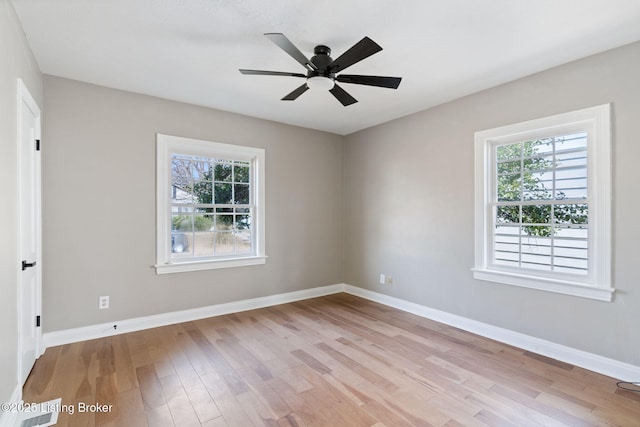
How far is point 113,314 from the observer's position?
11.1 ft

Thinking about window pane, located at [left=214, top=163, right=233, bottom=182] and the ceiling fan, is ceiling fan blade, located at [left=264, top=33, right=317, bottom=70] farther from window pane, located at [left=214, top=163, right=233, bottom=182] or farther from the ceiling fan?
window pane, located at [left=214, top=163, right=233, bottom=182]

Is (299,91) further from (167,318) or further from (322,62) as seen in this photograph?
(167,318)

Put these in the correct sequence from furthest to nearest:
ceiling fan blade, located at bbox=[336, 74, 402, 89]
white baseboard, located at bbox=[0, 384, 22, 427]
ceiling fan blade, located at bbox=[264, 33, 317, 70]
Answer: ceiling fan blade, located at bbox=[336, 74, 402, 89] < ceiling fan blade, located at bbox=[264, 33, 317, 70] < white baseboard, located at bbox=[0, 384, 22, 427]

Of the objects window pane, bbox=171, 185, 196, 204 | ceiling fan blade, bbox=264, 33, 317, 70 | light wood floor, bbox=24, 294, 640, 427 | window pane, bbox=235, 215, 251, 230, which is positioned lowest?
light wood floor, bbox=24, 294, 640, 427

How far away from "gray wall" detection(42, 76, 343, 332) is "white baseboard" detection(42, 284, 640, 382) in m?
0.08

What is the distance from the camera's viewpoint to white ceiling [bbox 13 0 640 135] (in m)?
2.09

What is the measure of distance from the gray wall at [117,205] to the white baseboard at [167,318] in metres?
0.06

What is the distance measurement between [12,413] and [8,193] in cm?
133

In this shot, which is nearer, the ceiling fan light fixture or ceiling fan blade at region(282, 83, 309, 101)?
the ceiling fan light fixture

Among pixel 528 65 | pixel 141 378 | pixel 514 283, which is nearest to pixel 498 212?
pixel 514 283

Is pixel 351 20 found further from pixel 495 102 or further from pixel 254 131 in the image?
pixel 254 131

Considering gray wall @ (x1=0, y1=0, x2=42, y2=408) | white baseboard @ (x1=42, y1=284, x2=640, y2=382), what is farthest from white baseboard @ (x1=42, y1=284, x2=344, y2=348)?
gray wall @ (x1=0, y1=0, x2=42, y2=408)

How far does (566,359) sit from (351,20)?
3.33 metres

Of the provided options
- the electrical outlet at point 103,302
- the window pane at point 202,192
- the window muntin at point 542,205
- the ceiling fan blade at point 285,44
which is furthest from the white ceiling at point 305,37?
the electrical outlet at point 103,302
